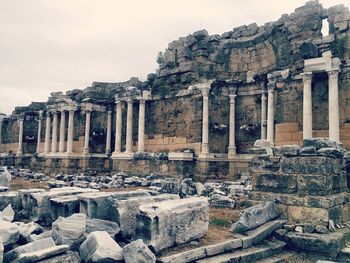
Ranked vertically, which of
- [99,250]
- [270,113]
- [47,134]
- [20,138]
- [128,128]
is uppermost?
[270,113]

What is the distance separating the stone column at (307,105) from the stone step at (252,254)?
8.22m

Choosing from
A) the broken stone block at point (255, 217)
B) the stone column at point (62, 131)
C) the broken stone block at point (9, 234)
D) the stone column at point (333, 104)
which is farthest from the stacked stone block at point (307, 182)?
the stone column at point (62, 131)

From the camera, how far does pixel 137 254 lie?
4438mm

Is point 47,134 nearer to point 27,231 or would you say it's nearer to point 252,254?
point 27,231

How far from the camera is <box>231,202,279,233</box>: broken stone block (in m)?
6.34

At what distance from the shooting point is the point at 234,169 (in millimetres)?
16312

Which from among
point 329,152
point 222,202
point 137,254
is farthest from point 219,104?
point 137,254

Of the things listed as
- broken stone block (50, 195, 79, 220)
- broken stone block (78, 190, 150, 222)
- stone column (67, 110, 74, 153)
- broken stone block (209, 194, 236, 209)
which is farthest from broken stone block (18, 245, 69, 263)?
stone column (67, 110, 74, 153)

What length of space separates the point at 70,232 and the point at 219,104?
Result: 13.0 metres

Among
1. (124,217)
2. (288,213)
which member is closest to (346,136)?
(288,213)

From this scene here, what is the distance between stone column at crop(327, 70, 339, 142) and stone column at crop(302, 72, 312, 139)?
767mm

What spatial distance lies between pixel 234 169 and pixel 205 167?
1.66 m

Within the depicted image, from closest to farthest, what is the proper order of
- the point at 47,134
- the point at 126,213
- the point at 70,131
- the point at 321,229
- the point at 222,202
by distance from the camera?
1. the point at 126,213
2. the point at 321,229
3. the point at 222,202
4. the point at 70,131
5. the point at 47,134

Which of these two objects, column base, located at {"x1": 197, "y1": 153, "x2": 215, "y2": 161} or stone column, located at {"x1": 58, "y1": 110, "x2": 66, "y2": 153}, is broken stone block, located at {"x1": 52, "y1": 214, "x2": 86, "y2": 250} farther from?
stone column, located at {"x1": 58, "y1": 110, "x2": 66, "y2": 153}
